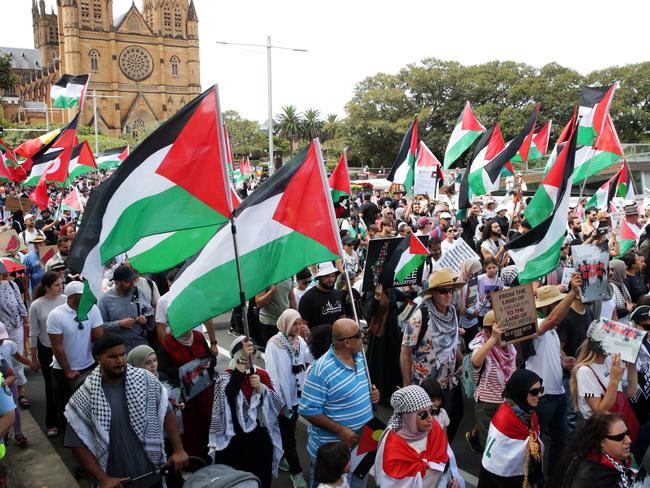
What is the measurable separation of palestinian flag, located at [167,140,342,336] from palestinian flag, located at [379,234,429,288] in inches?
82.7

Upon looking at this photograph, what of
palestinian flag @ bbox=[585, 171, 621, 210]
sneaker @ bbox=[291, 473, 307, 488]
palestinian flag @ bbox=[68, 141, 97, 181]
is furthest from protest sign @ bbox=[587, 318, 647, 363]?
palestinian flag @ bbox=[68, 141, 97, 181]

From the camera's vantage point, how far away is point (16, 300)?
730 centimetres

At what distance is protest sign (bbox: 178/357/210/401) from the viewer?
532 centimetres

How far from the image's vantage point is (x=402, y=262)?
6836 millimetres

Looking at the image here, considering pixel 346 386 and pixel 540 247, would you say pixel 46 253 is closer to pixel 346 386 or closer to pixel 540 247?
pixel 346 386

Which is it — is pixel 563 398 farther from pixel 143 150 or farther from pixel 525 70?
pixel 525 70

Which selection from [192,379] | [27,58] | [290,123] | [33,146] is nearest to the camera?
[192,379]

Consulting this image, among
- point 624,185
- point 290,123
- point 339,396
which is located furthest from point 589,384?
point 290,123

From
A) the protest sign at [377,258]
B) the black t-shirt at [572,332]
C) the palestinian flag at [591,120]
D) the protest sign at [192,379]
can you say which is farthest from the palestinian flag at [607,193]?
the protest sign at [192,379]

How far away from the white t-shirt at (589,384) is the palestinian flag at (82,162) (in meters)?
12.8

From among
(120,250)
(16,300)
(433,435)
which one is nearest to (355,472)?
(433,435)

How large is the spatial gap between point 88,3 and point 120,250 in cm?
11029

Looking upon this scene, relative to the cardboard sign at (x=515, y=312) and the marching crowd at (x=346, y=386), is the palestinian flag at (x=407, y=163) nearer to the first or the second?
the marching crowd at (x=346, y=386)

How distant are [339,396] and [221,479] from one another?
1112mm
